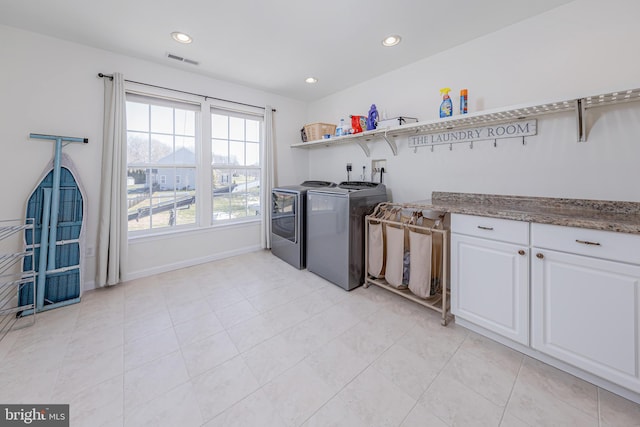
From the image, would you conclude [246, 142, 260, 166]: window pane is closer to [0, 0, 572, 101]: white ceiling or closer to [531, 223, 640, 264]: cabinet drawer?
[0, 0, 572, 101]: white ceiling

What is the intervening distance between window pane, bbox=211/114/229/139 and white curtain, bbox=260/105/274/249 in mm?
534

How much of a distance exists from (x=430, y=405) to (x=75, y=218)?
3.20 metres

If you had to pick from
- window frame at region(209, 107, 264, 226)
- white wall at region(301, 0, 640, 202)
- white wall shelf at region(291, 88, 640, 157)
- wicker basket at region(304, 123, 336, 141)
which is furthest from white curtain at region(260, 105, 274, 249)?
white wall at region(301, 0, 640, 202)

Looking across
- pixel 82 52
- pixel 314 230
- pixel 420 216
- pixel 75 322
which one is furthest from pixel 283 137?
pixel 75 322

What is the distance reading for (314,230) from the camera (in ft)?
9.61

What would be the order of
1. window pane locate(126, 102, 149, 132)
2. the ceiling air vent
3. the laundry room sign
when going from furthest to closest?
window pane locate(126, 102, 149, 132)
the ceiling air vent
the laundry room sign

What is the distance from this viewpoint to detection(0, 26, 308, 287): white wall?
217 cm

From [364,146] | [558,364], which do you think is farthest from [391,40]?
[558,364]

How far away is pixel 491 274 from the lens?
171 cm

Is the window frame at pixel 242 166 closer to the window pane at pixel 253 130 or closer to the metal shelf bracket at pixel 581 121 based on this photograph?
the window pane at pixel 253 130

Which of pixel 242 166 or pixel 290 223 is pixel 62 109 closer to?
pixel 242 166

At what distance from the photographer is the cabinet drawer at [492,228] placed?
1.57 m

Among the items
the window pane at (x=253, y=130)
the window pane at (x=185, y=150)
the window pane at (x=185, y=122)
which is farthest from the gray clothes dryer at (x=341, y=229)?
the window pane at (x=185, y=122)

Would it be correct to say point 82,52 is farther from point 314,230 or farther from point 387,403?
point 387,403
